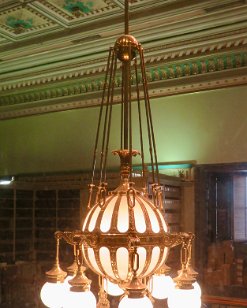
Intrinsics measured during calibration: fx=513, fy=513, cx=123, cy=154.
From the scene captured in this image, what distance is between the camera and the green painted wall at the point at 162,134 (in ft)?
15.3

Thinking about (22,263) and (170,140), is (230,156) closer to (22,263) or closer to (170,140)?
(170,140)

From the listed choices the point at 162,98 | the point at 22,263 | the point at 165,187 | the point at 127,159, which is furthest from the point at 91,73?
the point at 127,159

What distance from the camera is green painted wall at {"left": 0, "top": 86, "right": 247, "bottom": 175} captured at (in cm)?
468

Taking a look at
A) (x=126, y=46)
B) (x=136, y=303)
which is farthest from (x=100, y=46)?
(x=136, y=303)

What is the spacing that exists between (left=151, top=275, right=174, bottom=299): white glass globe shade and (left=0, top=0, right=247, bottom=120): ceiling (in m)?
2.12

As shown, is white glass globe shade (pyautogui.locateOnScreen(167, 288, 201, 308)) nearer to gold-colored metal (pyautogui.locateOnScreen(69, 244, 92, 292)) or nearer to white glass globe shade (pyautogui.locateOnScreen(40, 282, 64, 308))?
gold-colored metal (pyautogui.locateOnScreen(69, 244, 92, 292))

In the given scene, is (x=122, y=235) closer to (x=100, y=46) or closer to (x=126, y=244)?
(x=126, y=244)

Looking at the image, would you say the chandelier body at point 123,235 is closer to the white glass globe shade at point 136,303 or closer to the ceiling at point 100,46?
the white glass globe shade at point 136,303

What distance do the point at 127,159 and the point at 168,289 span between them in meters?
0.68

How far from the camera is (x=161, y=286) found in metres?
2.54

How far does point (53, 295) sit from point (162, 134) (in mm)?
2840

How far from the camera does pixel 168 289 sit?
8.27ft

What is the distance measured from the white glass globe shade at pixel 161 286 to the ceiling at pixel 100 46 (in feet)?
6.96

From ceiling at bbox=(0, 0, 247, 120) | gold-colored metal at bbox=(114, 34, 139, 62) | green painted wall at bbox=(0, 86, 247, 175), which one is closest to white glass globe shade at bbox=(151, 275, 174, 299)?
gold-colored metal at bbox=(114, 34, 139, 62)
